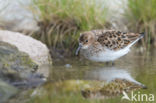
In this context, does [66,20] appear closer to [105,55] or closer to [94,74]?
[105,55]

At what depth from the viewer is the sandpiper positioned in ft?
26.0

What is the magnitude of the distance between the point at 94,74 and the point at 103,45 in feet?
3.55

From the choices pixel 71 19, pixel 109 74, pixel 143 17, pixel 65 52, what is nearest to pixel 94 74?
pixel 109 74

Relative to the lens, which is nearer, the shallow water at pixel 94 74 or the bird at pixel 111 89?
the shallow water at pixel 94 74

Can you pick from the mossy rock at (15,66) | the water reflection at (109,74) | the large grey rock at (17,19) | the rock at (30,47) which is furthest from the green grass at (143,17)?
the mossy rock at (15,66)

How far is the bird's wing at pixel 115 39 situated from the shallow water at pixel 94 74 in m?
0.52

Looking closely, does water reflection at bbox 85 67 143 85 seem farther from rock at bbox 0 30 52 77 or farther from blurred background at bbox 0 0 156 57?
blurred background at bbox 0 0 156 57

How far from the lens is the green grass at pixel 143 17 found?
10875 mm

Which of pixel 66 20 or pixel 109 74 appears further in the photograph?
pixel 66 20

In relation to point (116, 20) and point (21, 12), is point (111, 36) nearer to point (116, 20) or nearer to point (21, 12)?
point (116, 20)

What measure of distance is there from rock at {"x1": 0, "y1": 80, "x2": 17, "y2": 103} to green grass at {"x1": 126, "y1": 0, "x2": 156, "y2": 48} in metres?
6.19

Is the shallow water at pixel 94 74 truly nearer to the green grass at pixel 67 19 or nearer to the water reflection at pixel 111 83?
the water reflection at pixel 111 83

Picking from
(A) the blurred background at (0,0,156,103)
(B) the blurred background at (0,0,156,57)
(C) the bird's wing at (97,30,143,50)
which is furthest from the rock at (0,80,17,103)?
(B) the blurred background at (0,0,156,57)

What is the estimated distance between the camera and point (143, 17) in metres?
11.0
